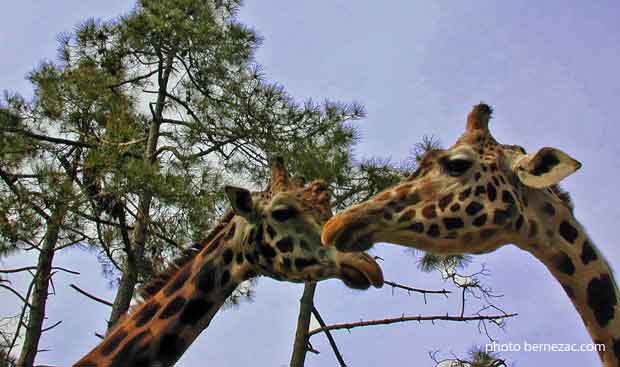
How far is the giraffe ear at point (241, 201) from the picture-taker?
18.5ft

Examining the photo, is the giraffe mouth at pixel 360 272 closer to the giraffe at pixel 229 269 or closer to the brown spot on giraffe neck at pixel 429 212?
the giraffe at pixel 229 269

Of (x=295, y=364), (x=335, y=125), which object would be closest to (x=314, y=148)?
(x=335, y=125)

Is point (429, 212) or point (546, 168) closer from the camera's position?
point (546, 168)

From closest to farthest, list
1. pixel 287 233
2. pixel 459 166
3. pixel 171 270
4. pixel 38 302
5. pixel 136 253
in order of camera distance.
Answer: pixel 459 166, pixel 287 233, pixel 171 270, pixel 136 253, pixel 38 302

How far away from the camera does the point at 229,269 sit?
5.72 m

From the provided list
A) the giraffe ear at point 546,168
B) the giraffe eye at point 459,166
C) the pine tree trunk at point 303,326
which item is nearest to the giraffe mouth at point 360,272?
the giraffe eye at point 459,166

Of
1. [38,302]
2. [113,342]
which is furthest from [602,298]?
[38,302]

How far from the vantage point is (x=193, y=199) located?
8016mm

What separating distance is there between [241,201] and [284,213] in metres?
0.30

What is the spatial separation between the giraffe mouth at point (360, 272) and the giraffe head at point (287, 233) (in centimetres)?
11

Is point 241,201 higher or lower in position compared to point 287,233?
higher

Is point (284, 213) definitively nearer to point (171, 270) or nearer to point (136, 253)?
point (171, 270)

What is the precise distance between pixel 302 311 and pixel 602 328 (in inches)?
199

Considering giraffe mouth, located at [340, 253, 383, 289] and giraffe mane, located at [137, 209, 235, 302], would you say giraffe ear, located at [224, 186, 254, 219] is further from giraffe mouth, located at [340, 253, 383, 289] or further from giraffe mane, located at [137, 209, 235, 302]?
giraffe mouth, located at [340, 253, 383, 289]
